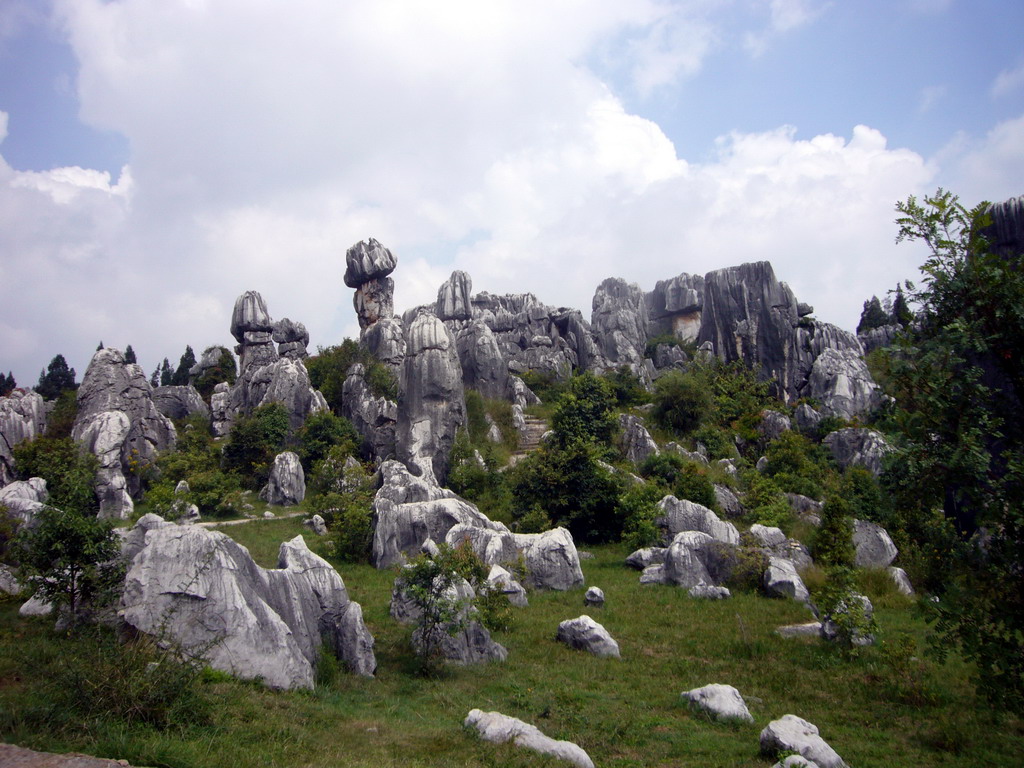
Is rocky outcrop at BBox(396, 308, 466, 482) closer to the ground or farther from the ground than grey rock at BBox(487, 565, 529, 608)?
farther from the ground

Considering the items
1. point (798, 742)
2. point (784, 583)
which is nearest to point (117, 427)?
point (784, 583)

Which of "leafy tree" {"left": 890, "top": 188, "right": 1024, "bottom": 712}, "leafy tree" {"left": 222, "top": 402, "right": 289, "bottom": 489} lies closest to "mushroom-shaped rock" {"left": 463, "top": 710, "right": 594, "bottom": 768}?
"leafy tree" {"left": 890, "top": 188, "right": 1024, "bottom": 712}

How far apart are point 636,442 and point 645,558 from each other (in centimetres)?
1347

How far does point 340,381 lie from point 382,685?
3490 cm

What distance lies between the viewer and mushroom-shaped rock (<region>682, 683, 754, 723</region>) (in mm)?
9234

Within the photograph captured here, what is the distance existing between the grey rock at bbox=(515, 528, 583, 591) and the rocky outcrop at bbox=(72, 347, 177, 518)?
17.9 m

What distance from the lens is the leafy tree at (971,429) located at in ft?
20.4

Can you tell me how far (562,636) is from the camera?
13039 mm

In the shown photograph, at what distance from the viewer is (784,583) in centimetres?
1625

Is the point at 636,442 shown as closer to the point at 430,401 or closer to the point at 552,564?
the point at 430,401

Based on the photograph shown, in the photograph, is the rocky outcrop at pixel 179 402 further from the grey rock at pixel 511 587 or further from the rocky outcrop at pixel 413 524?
the grey rock at pixel 511 587

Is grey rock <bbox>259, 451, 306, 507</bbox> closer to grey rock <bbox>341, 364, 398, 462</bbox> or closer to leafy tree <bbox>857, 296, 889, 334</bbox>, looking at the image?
grey rock <bbox>341, 364, 398, 462</bbox>

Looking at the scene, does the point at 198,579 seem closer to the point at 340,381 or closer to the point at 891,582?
the point at 891,582

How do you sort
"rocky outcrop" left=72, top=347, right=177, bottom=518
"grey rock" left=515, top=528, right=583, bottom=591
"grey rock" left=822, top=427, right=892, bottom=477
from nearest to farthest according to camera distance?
"grey rock" left=515, top=528, right=583, bottom=591 → "rocky outcrop" left=72, top=347, right=177, bottom=518 → "grey rock" left=822, top=427, right=892, bottom=477
